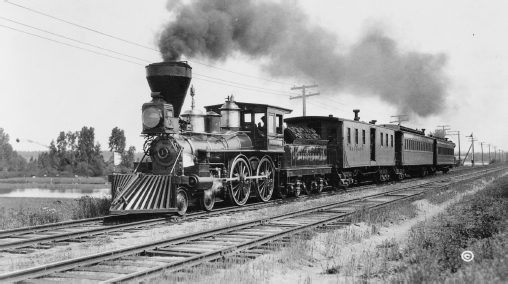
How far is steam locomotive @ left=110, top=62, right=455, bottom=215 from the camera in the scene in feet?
35.4

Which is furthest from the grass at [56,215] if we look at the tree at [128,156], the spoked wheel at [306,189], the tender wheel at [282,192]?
the tree at [128,156]

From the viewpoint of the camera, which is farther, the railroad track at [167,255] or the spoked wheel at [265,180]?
the spoked wheel at [265,180]

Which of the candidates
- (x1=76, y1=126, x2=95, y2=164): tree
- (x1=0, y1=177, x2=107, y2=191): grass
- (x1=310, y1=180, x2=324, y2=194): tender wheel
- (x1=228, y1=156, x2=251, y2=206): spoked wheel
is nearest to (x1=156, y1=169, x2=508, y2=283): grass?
(x1=228, y1=156, x2=251, y2=206): spoked wheel

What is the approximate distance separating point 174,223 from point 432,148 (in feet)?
96.8

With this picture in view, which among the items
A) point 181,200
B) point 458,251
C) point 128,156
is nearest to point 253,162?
point 181,200

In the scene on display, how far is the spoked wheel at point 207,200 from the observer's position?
38.7 ft

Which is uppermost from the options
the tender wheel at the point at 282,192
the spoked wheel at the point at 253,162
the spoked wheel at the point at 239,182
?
the spoked wheel at the point at 253,162

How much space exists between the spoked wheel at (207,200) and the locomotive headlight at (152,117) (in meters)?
2.22

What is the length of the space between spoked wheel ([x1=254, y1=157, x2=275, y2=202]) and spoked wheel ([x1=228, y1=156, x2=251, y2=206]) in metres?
0.59

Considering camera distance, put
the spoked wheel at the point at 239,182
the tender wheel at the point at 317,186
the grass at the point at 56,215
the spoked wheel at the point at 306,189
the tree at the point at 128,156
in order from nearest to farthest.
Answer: the grass at the point at 56,215 < the spoked wheel at the point at 239,182 < the spoked wheel at the point at 306,189 < the tender wheel at the point at 317,186 < the tree at the point at 128,156

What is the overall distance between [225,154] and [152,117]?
2577 mm

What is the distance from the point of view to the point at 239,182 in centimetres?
1333

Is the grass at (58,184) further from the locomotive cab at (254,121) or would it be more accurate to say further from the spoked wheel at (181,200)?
the spoked wheel at (181,200)

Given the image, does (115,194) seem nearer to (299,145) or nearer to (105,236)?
(105,236)
